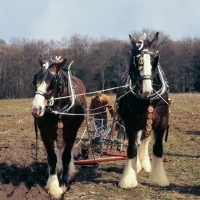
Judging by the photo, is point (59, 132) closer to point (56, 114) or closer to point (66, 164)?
point (56, 114)

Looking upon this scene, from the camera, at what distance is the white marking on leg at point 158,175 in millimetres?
5242

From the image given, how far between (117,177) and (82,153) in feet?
7.04

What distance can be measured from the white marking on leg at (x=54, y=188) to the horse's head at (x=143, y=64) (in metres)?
1.77

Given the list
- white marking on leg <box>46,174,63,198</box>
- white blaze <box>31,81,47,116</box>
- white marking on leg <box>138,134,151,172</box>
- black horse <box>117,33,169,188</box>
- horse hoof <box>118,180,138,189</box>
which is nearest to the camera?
white blaze <box>31,81,47,116</box>

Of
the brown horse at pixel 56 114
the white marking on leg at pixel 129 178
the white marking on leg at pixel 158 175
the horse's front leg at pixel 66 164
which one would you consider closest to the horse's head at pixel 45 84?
the brown horse at pixel 56 114

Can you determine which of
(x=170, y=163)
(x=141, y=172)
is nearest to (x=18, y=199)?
(x=141, y=172)

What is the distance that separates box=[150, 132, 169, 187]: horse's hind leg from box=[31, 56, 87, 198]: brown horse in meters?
1.27

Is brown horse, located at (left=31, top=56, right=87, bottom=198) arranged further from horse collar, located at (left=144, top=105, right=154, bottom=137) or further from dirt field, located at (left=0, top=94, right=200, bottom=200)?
horse collar, located at (left=144, top=105, right=154, bottom=137)

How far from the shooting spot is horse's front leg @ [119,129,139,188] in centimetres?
517

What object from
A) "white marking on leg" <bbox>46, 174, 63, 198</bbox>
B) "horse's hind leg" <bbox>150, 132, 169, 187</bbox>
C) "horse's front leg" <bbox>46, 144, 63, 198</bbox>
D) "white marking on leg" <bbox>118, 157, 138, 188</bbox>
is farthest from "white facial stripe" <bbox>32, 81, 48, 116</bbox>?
"horse's hind leg" <bbox>150, 132, 169, 187</bbox>

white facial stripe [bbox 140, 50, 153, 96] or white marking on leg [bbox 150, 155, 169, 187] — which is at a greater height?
white facial stripe [bbox 140, 50, 153, 96]

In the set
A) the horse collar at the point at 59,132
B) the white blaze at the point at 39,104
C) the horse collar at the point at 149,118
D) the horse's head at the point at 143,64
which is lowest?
the horse collar at the point at 59,132

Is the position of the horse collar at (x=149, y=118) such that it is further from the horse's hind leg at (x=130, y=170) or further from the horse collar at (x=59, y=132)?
the horse collar at (x=59, y=132)

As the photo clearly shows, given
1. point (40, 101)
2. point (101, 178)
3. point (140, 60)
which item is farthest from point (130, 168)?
point (40, 101)
